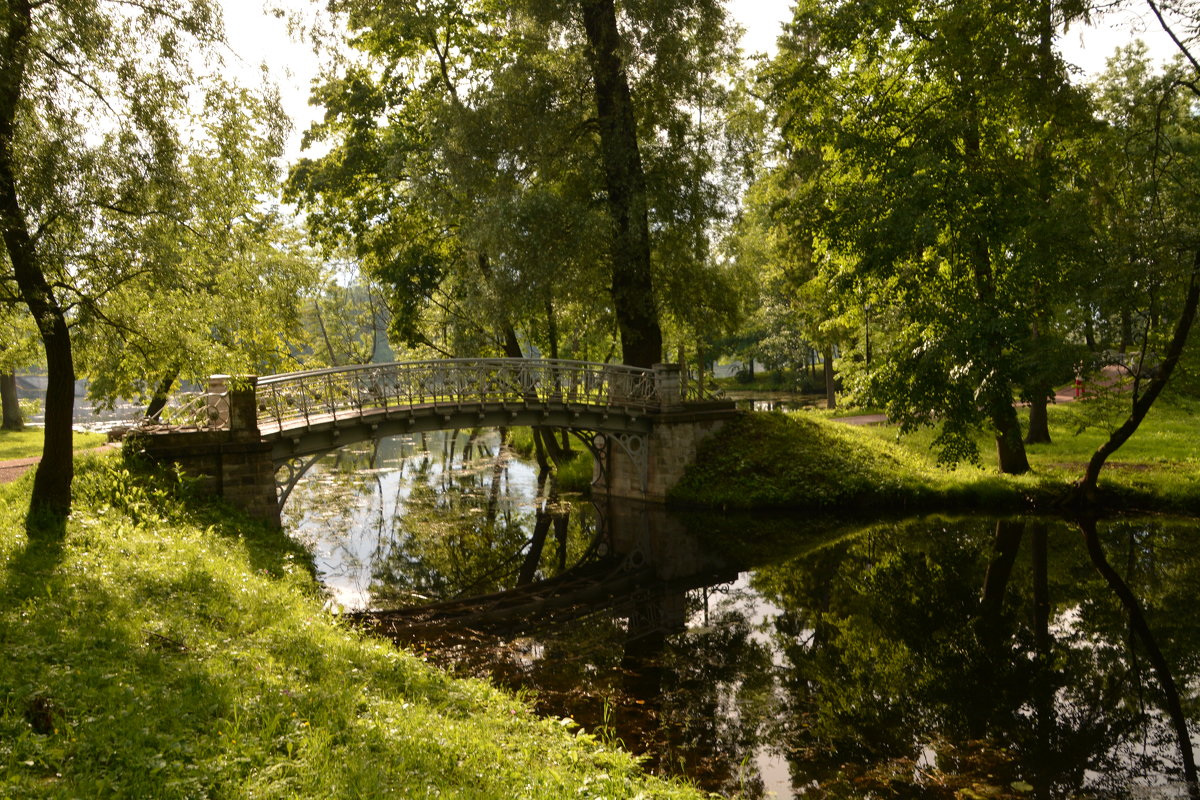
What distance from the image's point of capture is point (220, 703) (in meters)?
6.54

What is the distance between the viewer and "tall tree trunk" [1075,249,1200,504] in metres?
14.3

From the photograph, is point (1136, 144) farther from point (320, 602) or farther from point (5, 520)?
point (5, 520)

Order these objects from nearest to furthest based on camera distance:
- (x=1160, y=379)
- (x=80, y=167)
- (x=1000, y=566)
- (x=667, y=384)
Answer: (x=80, y=167)
(x=1000, y=566)
(x=1160, y=379)
(x=667, y=384)

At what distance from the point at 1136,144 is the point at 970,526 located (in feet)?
25.1

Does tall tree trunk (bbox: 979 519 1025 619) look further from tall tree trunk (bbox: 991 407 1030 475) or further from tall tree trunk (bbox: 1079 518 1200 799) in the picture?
tall tree trunk (bbox: 991 407 1030 475)

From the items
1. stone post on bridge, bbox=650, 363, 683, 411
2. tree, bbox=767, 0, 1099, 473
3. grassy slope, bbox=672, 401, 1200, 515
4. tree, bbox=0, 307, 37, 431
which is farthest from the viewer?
stone post on bridge, bbox=650, 363, 683, 411

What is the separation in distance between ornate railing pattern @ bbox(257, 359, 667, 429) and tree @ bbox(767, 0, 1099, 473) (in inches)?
223

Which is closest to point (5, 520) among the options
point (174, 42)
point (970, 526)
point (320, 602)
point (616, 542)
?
point (320, 602)

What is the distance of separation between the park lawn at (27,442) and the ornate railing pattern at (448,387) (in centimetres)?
569

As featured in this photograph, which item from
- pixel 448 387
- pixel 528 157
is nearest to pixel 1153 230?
pixel 528 157

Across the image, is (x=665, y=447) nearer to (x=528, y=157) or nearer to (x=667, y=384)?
(x=667, y=384)

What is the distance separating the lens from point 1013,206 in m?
16.6

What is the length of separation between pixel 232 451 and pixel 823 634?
33.3ft

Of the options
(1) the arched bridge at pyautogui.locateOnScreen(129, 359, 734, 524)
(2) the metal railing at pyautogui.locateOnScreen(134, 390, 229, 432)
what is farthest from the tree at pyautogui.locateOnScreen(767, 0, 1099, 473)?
(2) the metal railing at pyautogui.locateOnScreen(134, 390, 229, 432)
